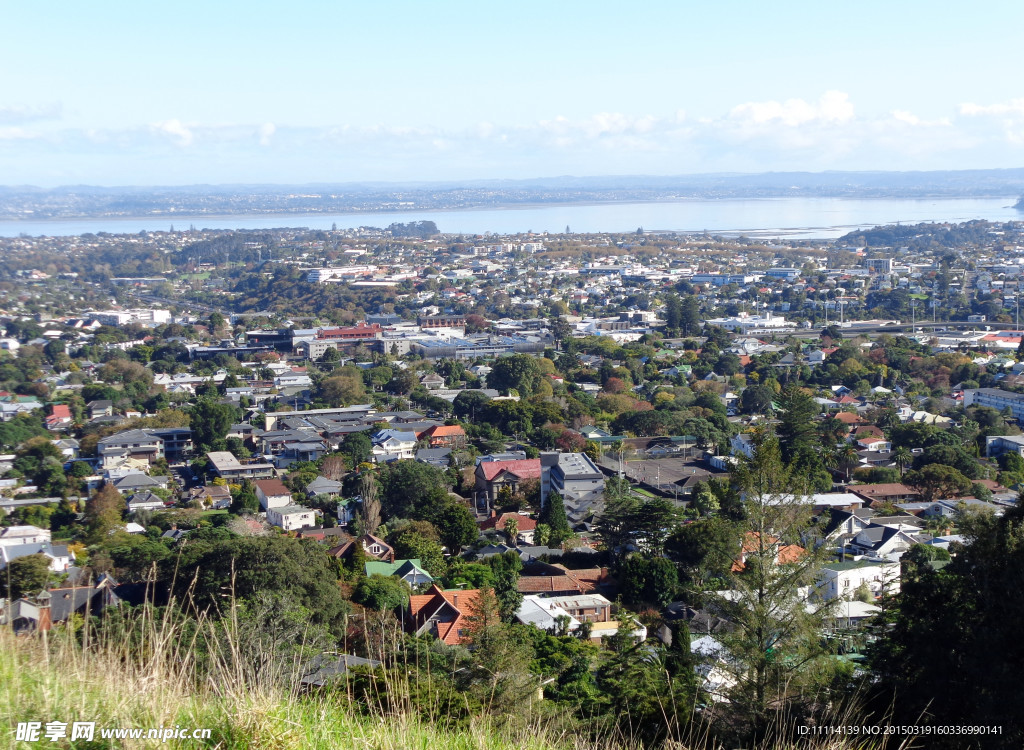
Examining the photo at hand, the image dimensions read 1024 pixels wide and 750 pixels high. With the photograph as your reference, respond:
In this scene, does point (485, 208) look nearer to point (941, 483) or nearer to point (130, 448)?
point (130, 448)

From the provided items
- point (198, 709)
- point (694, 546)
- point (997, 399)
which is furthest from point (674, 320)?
point (198, 709)

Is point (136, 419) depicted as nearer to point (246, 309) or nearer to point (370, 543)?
point (370, 543)

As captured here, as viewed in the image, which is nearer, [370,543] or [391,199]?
[370,543]

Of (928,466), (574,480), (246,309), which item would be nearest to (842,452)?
(928,466)

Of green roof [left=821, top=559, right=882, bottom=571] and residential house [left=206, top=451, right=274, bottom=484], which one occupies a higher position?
green roof [left=821, top=559, right=882, bottom=571]

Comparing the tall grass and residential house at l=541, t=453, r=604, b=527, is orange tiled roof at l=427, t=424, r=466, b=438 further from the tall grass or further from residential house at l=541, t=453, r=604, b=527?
the tall grass

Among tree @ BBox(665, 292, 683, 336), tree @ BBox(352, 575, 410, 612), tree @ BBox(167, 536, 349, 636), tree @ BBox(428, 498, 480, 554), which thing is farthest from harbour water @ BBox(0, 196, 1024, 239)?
tree @ BBox(167, 536, 349, 636)
